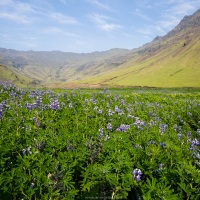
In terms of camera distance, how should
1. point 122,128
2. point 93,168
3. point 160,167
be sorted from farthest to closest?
point 122,128, point 160,167, point 93,168

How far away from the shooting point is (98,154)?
5797 mm

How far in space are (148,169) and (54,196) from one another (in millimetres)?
2040

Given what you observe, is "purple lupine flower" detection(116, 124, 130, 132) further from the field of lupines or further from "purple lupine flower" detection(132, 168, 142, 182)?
"purple lupine flower" detection(132, 168, 142, 182)

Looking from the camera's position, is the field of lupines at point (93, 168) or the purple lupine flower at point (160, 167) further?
the purple lupine flower at point (160, 167)

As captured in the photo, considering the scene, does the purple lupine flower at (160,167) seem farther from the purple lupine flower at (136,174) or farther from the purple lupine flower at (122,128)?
the purple lupine flower at (122,128)

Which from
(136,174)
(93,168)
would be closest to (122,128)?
(136,174)

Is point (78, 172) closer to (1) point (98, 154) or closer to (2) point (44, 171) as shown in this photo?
(1) point (98, 154)

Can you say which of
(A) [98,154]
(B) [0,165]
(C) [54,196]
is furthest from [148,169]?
(B) [0,165]

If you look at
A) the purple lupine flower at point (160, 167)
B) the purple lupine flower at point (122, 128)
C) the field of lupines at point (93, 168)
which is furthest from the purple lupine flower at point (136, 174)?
the purple lupine flower at point (122, 128)

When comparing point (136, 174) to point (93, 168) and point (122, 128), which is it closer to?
point (93, 168)

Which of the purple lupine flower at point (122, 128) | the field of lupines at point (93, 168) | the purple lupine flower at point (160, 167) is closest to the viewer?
the field of lupines at point (93, 168)

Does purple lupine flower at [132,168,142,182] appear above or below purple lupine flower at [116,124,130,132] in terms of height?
below

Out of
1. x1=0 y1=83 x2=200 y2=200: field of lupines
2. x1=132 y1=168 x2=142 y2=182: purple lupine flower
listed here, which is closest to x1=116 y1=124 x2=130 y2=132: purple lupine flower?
x1=0 y1=83 x2=200 y2=200: field of lupines

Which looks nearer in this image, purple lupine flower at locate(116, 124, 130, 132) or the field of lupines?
A: the field of lupines
